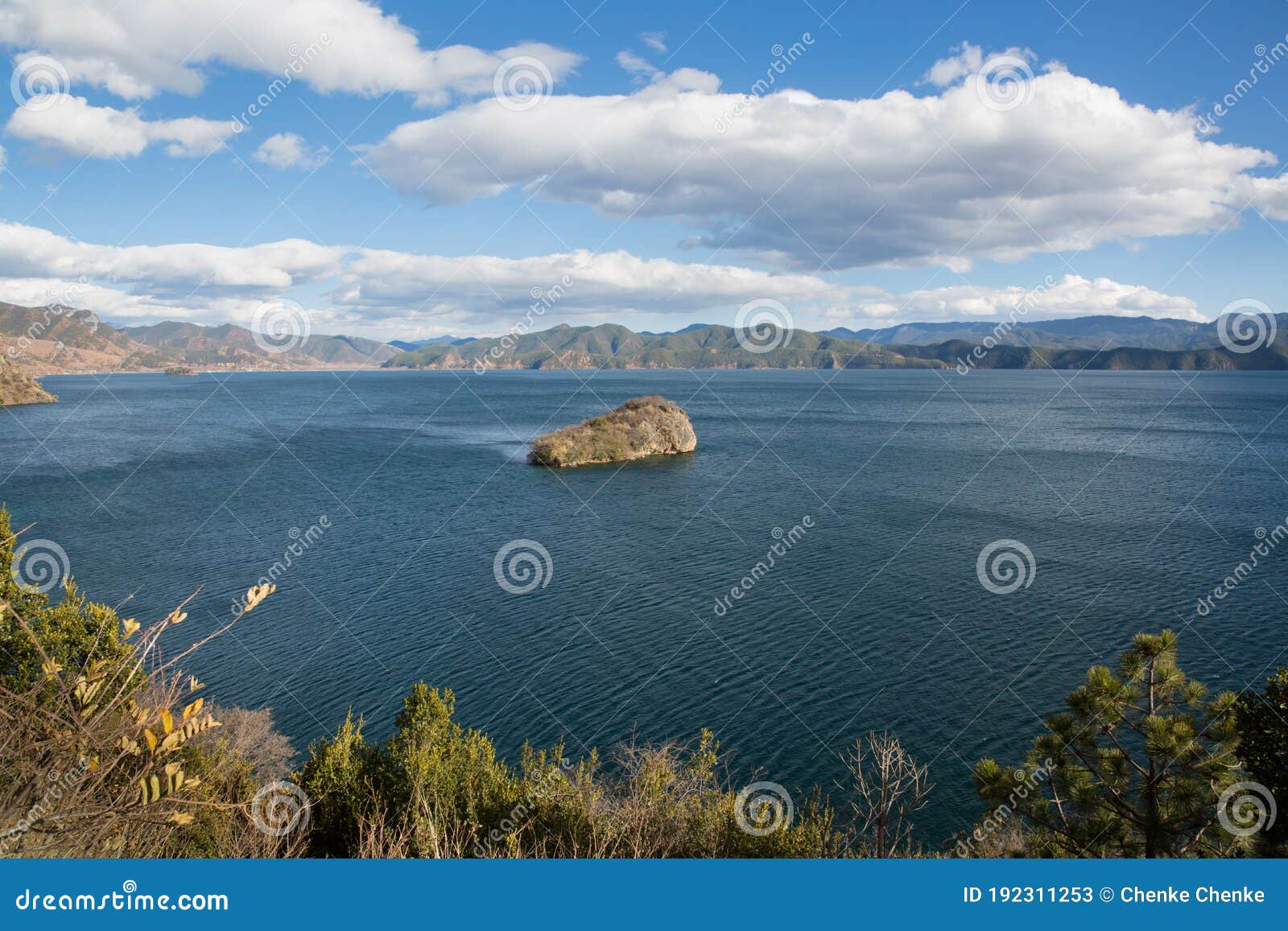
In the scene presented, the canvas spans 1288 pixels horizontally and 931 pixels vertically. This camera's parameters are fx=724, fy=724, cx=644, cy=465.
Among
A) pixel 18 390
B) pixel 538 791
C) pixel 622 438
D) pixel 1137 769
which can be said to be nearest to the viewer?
pixel 1137 769

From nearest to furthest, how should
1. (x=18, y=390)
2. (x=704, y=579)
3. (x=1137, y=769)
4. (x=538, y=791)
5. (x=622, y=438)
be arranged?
→ (x=1137, y=769) → (x=538, y=791) → (x=704, y=579) → (x=622, y=438) → (x=18, y=390)

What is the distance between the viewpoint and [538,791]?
57.3 ft

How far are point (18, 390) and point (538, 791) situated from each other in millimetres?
203272

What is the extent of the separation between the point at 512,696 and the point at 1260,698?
2336 cm

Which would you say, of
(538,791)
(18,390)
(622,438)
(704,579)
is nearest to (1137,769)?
(538,791)

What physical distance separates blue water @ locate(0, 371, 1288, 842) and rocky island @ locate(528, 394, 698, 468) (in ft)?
16.4

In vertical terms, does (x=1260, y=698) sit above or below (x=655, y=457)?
below

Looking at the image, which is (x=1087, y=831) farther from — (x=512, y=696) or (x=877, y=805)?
(x=512, y=696)

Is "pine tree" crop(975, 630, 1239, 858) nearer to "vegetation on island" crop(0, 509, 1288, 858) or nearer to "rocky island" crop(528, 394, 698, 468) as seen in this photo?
"vegetation on island" crop(0, 509, 1288, 858)

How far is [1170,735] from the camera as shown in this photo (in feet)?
40.8

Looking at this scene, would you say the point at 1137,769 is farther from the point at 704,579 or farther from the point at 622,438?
the point at 622,438

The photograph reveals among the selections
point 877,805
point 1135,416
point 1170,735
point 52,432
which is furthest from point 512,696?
point 1135,416

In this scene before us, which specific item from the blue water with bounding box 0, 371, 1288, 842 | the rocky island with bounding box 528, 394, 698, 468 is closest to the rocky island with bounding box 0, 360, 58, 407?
the blue water with bounding box 0, 371, 1288, 842

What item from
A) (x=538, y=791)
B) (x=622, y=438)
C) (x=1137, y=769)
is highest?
(x=622, y=438)
